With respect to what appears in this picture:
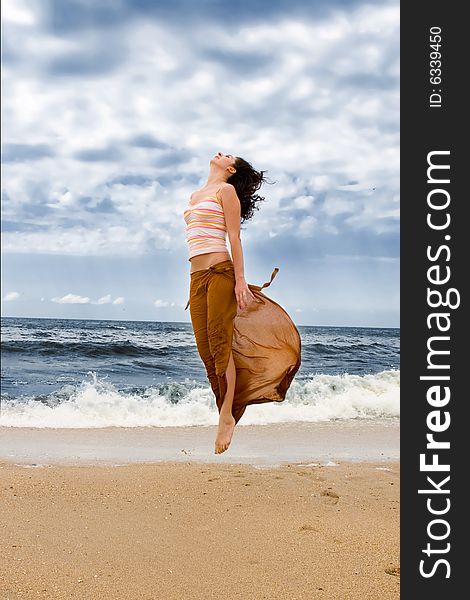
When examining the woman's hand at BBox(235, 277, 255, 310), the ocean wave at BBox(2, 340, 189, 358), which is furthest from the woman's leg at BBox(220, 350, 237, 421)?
the ocean wave at BBox(2, 340, 189, 358)

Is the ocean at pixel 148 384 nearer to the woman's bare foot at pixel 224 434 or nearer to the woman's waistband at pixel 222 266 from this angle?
the woman's bare foot at pixel 224 434

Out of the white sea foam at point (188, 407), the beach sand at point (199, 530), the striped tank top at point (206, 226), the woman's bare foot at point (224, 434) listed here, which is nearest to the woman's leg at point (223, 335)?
the woman's bare foot at point (224, 434)

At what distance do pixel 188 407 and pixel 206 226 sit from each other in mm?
9956

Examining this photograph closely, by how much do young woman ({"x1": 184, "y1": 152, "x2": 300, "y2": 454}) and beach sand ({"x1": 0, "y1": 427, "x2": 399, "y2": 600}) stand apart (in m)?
1.71

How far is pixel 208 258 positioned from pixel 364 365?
19.7 metres

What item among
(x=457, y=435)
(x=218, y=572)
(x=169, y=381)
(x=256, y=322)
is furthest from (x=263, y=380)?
(x=169, y=381)

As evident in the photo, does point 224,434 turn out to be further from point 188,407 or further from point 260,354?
point 188,407

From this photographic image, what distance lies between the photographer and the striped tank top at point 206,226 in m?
3.21

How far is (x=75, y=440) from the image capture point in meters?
9.63

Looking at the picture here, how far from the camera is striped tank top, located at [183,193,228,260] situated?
3.21 m

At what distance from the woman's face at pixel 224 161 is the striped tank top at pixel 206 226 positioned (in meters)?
0.20

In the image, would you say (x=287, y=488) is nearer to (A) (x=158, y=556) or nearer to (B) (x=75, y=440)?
(A) (x=158, y=556)

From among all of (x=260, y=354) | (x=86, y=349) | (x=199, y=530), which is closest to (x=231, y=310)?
(x=260, y=354)

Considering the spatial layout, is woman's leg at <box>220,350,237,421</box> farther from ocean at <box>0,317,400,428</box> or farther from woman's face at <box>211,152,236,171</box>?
ocean at <box>0,317,400,428</box>
